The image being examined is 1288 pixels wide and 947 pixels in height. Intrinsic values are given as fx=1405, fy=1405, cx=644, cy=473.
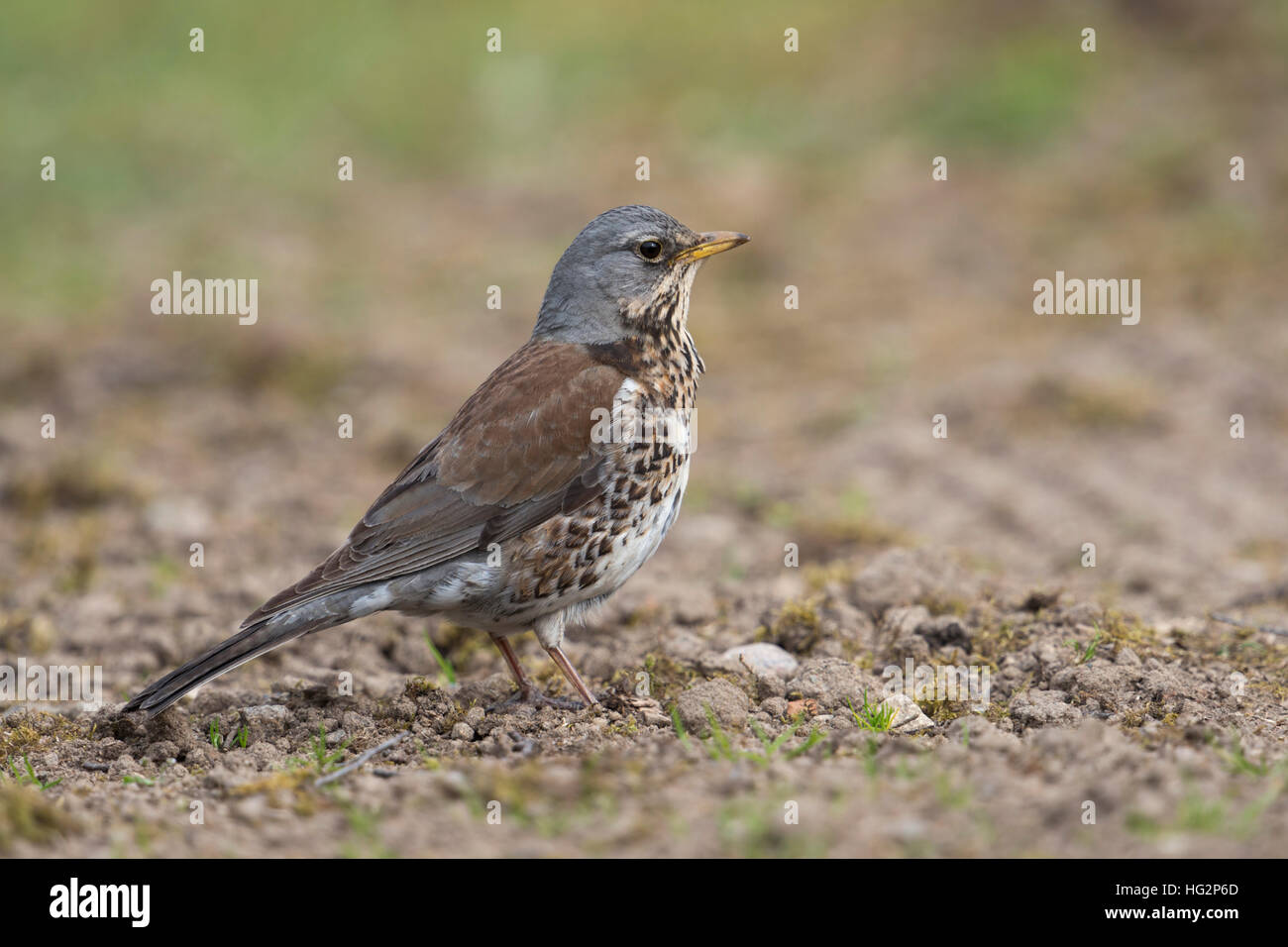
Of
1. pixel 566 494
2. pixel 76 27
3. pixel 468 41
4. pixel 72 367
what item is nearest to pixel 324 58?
pixel 468 41

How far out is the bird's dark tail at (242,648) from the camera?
5.12 m

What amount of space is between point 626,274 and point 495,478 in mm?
1089

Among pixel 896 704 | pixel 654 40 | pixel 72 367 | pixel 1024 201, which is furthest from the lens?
pixel 654 40

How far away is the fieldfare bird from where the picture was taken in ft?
18.1

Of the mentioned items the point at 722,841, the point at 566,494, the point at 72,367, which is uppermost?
the point at 72,367

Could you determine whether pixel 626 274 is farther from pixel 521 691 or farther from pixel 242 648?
pixel 242 648

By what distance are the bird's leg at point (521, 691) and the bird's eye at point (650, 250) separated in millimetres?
1746

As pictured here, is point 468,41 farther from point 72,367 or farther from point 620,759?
point 620,759

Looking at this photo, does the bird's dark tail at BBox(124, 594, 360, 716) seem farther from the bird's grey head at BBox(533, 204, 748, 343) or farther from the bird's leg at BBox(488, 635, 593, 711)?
the bird's grey head at BBox(533, 204, 748, 343)

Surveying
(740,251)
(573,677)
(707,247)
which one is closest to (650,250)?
(707,247)

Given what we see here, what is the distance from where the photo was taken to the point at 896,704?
17.3 feet

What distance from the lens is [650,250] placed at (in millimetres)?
6070

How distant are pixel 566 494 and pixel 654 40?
42.9ft

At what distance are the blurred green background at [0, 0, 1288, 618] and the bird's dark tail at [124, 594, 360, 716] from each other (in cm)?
335
